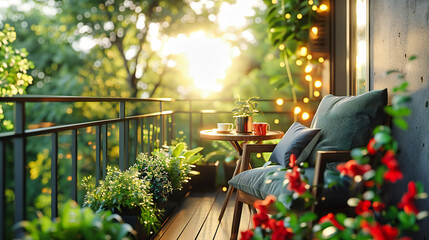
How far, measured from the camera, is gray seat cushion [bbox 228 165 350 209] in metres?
1.87

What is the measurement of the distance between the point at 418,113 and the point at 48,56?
40.1 ft

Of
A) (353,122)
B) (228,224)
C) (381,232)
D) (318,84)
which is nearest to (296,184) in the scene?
(381,232)

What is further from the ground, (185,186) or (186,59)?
(186,59)

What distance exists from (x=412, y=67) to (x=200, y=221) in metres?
1.80

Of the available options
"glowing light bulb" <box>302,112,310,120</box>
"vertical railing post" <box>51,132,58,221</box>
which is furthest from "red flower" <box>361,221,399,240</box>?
"glowing light bulb" <box>302,112,310,120</box>

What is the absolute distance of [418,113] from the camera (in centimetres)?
192

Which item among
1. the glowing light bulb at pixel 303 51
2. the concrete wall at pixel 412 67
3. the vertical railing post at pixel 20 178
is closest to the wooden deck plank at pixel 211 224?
the concrete wall at pixel 412 67

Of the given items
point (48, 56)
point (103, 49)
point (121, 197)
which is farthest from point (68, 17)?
point (121, 197)

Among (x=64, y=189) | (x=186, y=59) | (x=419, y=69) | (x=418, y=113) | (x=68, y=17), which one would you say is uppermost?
(x=68, y=17)

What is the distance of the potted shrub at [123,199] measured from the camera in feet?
7.38

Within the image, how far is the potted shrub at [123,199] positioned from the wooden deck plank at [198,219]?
348mm

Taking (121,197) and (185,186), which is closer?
(121,197)

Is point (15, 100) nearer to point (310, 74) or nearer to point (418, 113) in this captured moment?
point (418, 113)

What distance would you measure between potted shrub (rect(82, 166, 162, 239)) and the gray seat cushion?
0.56 metres
